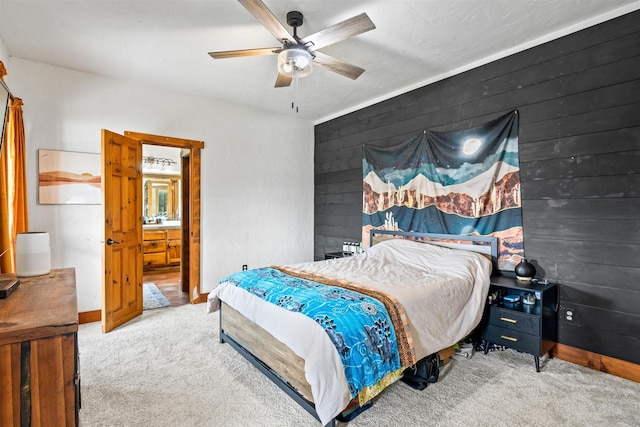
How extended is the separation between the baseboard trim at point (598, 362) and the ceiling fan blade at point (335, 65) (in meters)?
3.02

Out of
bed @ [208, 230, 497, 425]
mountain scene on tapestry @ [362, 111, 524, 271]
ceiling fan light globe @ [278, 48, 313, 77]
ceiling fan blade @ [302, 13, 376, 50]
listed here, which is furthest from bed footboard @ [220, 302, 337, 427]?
mountain scene on tapestry @ [362, 111, 524, 271]

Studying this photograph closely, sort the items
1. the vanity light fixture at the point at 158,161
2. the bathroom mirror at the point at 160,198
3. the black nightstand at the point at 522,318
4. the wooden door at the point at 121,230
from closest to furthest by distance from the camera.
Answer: the black nightstand at the point at 522,318, the wooden door at the point at 121,230, the vanity light fixture at the point at 158,161, the bathroom mirror at the point at 160,198

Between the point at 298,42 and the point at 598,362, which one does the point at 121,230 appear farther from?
the point at 598,362

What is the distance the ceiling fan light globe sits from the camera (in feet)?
8.02

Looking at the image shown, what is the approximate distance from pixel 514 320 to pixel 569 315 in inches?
21.1

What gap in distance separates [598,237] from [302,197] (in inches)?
153

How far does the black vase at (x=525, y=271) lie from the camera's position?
279 cm

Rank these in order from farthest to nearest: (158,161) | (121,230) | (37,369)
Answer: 1. (158,161)
2. (121,230)
3. (37,369)

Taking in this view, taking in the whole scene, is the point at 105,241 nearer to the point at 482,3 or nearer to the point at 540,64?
the point at 482,3

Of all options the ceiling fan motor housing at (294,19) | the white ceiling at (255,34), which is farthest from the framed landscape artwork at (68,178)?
the ceiling fan motor housing at (294,19)

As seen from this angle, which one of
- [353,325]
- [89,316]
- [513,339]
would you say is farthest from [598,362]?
[89,316]

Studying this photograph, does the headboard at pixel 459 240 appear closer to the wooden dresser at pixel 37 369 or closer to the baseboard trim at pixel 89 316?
the wooden dresser at pixel 37 369

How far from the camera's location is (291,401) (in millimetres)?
2176

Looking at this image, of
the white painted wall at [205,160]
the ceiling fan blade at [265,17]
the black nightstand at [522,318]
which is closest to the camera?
the ceiling fan blade at [265,17]
